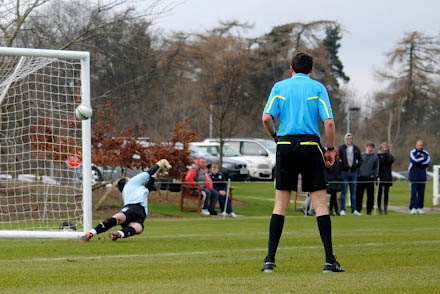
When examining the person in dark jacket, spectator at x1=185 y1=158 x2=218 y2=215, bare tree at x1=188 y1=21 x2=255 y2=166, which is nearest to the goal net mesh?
spectator at x1=185 y1=158 x2=218 y2=215

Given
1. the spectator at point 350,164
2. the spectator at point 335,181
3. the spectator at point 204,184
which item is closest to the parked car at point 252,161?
the spectator at point 204,184

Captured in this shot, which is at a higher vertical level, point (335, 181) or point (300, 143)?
point (300, 143)

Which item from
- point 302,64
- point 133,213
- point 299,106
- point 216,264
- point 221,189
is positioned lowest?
point 221,189

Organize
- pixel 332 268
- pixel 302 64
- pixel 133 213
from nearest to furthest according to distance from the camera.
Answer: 1. pixel 332 268
2. pixel 302 64
3. pixel 133 213

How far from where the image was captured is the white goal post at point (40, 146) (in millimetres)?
13734

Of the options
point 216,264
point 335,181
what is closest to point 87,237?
point 216,264

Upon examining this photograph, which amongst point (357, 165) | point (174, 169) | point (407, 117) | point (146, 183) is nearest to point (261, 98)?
point (407, 117)

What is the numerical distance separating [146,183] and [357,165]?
11039 millimetres

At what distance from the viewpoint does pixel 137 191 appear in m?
11.8

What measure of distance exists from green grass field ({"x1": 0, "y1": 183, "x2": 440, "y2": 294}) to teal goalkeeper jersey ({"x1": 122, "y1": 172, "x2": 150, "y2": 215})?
561mm

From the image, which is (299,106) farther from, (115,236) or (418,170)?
(418,170)

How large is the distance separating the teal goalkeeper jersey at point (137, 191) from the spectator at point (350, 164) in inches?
422

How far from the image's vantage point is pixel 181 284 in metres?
6.68

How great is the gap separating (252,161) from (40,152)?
19.9 m
